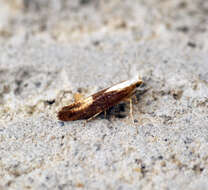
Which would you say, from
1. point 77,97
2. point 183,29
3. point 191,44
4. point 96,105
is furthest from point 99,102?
point 183,29

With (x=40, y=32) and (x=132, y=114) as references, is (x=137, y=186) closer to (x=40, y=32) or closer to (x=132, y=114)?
(x=132, y=114)

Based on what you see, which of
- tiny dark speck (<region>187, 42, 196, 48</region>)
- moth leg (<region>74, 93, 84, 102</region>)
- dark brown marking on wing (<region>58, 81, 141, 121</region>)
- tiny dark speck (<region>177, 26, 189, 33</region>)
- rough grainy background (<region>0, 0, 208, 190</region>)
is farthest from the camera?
tiny dark speck (<region>177, 26, 189, 33</region>)

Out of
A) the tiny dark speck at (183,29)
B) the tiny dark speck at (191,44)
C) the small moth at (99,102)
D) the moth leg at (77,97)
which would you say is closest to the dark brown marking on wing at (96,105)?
the small moth at (99,102)

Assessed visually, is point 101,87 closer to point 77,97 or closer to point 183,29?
point 77,97

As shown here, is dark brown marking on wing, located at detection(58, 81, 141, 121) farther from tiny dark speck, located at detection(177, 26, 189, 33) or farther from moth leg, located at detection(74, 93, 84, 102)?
tiny dark speck, located at detection(177, 26, 189, 33)

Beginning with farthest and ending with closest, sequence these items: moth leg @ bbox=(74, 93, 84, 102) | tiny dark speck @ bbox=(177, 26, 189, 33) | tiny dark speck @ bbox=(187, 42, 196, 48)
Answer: tiny dark speck @ bbox=(177, 26, 189, 33), tiny dark speck @ bbox=(187, 42, 196, 48), moth leg @ bbox=(74, 93, 84, 102)

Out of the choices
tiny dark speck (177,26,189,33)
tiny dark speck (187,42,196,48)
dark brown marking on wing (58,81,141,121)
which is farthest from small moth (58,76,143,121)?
tiny dark speck (177,26,189,33)
